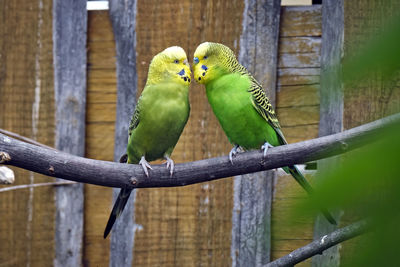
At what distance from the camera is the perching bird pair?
2287 millimetres

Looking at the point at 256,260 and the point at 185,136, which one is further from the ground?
the point at 185,136

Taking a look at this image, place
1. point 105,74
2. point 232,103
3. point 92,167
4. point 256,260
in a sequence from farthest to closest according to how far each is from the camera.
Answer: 1. point 105,74
2. point 256,260
3. point 232,103
4. point 92,167

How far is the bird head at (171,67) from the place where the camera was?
2223 millimetres

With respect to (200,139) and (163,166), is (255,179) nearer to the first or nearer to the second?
(200,139)

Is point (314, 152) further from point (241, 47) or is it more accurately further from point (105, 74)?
point (105, 74)

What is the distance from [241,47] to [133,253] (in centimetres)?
126

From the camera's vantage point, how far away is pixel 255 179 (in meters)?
2.73

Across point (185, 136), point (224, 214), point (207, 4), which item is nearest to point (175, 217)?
point (224, 214)

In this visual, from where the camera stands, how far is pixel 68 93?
2.85 m

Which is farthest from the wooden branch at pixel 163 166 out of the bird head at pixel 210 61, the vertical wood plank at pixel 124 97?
the vertical wood plank at pixel 124 97

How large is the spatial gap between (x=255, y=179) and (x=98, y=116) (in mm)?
953

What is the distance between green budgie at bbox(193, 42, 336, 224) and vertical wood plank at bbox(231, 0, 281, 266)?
0.28 meters

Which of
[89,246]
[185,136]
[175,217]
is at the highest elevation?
[185,136]

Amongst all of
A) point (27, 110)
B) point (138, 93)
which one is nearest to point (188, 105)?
point (138, 93)
